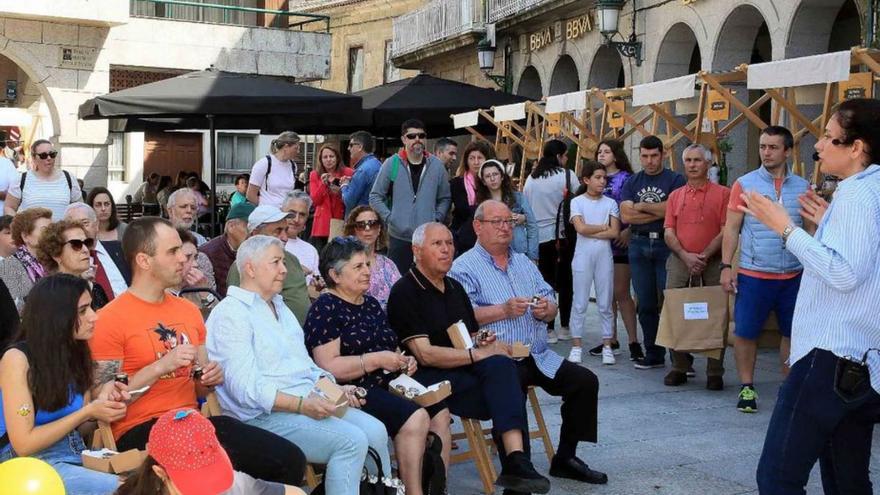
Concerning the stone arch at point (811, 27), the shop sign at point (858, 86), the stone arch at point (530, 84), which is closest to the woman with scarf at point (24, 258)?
the shop sign at point (858, 86)

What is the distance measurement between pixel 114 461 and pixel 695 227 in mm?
5464

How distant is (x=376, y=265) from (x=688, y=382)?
306 cm

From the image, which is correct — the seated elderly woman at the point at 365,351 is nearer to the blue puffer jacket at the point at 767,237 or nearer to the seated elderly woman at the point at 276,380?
the seated elderly woman at the point at 276,380

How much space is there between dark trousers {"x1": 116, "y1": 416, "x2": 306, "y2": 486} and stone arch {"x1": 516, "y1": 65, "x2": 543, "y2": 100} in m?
21.0

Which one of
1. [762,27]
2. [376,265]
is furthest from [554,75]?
[376,265]

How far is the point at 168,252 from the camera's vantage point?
4836mm

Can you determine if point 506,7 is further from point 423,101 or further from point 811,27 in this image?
point 811,27

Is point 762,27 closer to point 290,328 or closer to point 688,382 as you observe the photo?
point 688,382

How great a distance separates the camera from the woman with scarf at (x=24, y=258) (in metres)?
5.78

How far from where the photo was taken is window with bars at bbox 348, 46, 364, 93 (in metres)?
34.1

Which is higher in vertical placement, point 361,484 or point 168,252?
point 168,252

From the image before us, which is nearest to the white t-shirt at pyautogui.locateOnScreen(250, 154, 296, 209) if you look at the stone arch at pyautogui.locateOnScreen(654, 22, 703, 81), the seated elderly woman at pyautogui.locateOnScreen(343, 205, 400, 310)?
the seated elderly woman at pyautogui.locateOnScreen(343, 205, 400, 310)

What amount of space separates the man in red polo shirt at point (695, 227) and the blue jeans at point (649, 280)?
0.34m

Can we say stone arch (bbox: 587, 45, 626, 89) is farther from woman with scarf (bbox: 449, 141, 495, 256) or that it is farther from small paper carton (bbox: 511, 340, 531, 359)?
small paper carton (bbox: 511, 340, 531, 359)
